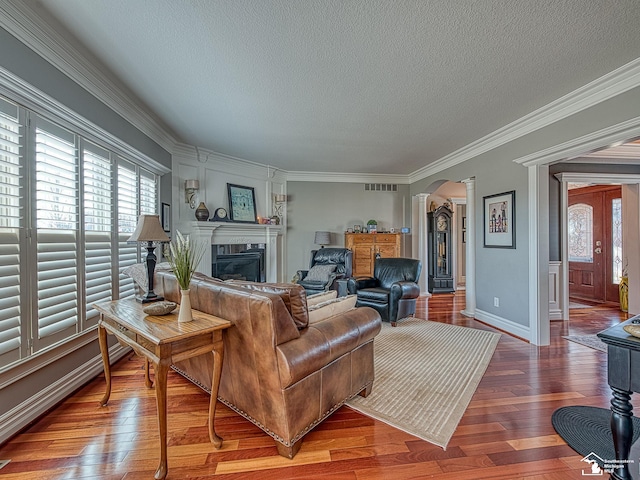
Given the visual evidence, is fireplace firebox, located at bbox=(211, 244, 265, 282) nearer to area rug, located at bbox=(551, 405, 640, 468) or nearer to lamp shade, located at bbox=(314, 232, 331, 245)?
lamp shade, located at bbox=(314, 232, 331, 245)

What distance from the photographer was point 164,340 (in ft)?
4.81

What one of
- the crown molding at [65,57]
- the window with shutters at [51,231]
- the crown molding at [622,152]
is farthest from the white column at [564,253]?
the window with shutters at [51,231]

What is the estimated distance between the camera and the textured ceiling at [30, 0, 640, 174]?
1.80m

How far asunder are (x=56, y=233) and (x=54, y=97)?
0.98m

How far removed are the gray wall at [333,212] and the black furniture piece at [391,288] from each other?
1.78m

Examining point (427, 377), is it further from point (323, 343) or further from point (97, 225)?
point (97, 225)

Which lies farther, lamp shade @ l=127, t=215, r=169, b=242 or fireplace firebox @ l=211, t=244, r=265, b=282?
fireplace firebox @ l=211, t=244, r=265, b=282

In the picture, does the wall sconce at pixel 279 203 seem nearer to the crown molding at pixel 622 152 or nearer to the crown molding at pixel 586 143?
the crown molding at pixel 586 143

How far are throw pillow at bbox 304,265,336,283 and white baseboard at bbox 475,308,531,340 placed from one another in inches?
92.6

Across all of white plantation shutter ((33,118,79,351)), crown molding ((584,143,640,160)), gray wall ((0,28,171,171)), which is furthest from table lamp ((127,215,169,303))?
crown molding ((584,143,640,160))

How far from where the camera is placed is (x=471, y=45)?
2.12 meters

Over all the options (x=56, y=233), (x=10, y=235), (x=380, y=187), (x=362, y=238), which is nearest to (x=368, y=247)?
(x=362, y=238)

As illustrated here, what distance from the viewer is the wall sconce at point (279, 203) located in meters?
5.97

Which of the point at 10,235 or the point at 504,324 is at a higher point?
the point at 10,235
